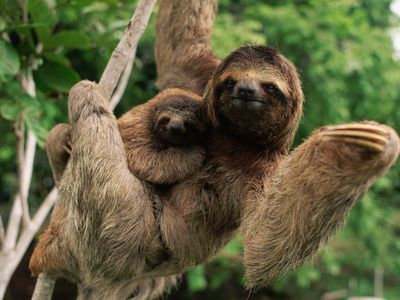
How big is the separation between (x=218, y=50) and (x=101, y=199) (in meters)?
6.22

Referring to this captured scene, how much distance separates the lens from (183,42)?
23.3 feet

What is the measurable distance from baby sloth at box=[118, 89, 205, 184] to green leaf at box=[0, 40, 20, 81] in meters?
1.19

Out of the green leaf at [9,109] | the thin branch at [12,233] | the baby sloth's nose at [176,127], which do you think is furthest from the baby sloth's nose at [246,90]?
the thin branch at [12,233]

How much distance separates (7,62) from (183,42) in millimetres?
2513

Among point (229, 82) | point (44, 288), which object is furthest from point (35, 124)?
point (229, 82)

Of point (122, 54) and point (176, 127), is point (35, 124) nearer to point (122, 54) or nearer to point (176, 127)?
point (122, 54)

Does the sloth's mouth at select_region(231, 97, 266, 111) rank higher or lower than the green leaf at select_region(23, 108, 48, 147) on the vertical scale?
higher

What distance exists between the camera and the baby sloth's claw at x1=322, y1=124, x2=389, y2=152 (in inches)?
142

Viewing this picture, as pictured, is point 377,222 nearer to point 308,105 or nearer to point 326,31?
point 308,105

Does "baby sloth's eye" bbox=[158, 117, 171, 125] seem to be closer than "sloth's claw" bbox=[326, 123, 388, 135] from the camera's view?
No

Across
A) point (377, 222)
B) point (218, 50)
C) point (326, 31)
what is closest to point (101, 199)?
point (218, 50)

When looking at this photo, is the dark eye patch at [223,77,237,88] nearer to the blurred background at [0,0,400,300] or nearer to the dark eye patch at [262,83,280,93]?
the dark eye patch at [262,83,280,93]

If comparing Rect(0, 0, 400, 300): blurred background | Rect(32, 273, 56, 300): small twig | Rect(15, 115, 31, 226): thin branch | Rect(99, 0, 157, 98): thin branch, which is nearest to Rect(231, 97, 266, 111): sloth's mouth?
Rect(99, 0, 157, 98): thin branch

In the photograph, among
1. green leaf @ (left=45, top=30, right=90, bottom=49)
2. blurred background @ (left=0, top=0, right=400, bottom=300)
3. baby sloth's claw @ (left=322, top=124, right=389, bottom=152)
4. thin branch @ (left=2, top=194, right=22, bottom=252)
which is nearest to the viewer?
baby sloth's claw @ (left=322, top=124, right=389, bottom=152)
